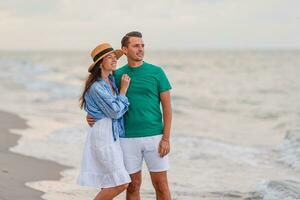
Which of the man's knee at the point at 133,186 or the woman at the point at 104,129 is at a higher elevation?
the woman at the point at 104,129

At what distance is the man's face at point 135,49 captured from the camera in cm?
516

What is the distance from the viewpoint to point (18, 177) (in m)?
7.71

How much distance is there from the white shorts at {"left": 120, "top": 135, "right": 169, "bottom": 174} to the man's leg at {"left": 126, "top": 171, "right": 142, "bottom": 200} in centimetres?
6

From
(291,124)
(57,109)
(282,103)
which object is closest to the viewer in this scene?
(291,124)

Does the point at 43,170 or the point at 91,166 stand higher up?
the point at 91,166

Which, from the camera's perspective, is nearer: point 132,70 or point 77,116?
point 132,70

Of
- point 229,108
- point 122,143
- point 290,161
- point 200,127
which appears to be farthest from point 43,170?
point 229,108

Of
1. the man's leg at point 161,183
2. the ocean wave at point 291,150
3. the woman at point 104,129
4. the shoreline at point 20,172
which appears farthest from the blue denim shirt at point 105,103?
the ocean wave at point 291,150

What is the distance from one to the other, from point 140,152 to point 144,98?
488 millimetres

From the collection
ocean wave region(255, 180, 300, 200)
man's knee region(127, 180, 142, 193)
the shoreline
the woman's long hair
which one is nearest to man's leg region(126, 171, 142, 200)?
man's knee region(127, 180, 142, 193)

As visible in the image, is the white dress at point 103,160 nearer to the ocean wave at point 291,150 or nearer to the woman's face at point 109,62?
the woman's face at point 109,62

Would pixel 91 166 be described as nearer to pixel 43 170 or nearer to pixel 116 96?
pixel 116 96

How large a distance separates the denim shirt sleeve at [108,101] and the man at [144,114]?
23 cm

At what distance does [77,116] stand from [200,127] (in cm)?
375
